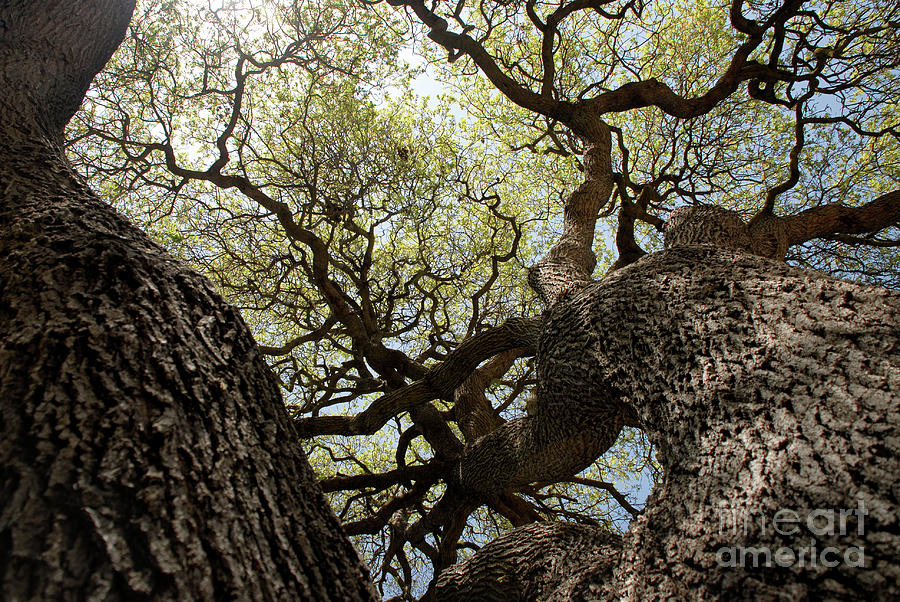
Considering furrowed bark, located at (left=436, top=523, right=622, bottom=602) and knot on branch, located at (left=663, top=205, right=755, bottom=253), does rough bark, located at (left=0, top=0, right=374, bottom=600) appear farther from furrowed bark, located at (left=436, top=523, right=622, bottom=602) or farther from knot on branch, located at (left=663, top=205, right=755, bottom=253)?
knot on branch, located at (left=663, top=205, right=755, bottom=253)

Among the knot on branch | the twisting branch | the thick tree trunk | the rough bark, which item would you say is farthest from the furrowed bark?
the knot on branch

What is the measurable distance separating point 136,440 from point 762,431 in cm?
199

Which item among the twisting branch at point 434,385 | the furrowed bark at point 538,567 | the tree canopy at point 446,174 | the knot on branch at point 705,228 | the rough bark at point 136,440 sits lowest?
the furrowed bark at point 538,567

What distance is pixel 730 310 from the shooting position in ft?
7.00

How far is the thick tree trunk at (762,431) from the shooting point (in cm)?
128

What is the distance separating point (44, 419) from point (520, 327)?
12.0 ft

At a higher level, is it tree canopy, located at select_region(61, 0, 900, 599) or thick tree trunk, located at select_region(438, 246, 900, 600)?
tree canopy, located at select_region(61, 0, 900, 599)

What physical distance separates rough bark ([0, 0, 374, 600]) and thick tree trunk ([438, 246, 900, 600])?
1165mm

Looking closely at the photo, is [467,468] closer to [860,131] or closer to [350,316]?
[350,316]

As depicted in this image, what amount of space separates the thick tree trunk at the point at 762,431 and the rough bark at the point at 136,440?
1.17 m

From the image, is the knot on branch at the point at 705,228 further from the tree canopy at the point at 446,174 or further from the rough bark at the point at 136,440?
the rough bark at the point at 136,440

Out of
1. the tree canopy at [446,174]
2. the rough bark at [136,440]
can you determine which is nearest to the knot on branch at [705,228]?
the tree canopy at [446,174]

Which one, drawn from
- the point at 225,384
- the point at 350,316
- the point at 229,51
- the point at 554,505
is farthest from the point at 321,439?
the point at 225,384

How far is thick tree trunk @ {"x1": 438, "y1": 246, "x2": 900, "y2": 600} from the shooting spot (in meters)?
1.28
